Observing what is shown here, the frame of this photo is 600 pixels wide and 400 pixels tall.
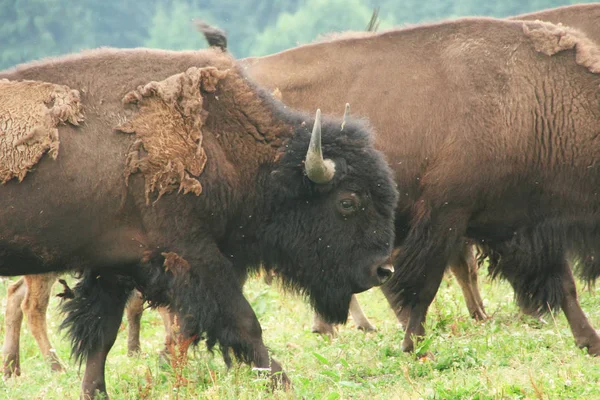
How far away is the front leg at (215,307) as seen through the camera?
217 inches

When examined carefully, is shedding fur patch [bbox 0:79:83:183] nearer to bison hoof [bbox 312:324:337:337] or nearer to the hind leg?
the hind leg

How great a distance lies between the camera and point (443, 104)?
682 cm

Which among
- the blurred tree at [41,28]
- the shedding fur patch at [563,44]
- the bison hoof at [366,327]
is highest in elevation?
the blurred tree at [41,28]

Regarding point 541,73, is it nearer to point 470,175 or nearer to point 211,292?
point 470,175

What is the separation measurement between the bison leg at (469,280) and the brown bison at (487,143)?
1261 millimetres

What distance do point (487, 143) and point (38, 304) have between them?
156 inches

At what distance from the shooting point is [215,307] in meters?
5.54

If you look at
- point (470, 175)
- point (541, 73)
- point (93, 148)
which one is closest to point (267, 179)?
point (93, 148)

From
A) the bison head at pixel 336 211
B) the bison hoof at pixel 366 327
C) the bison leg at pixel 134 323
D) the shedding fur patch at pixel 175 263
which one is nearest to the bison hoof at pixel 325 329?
the bison hoof at pixel 366 327

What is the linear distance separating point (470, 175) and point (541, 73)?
1.02 metres

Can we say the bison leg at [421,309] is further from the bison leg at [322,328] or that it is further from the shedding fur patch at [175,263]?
the shedding fur patch at [175,263]

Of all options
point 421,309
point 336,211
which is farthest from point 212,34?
point 421,309

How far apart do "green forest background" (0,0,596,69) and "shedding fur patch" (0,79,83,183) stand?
35358 mm

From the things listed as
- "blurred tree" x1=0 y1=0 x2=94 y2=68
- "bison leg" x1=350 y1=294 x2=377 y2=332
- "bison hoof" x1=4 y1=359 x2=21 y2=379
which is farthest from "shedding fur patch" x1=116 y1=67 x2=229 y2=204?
"blurred tree" x1=0 y1=0 x2=94 y2=68
